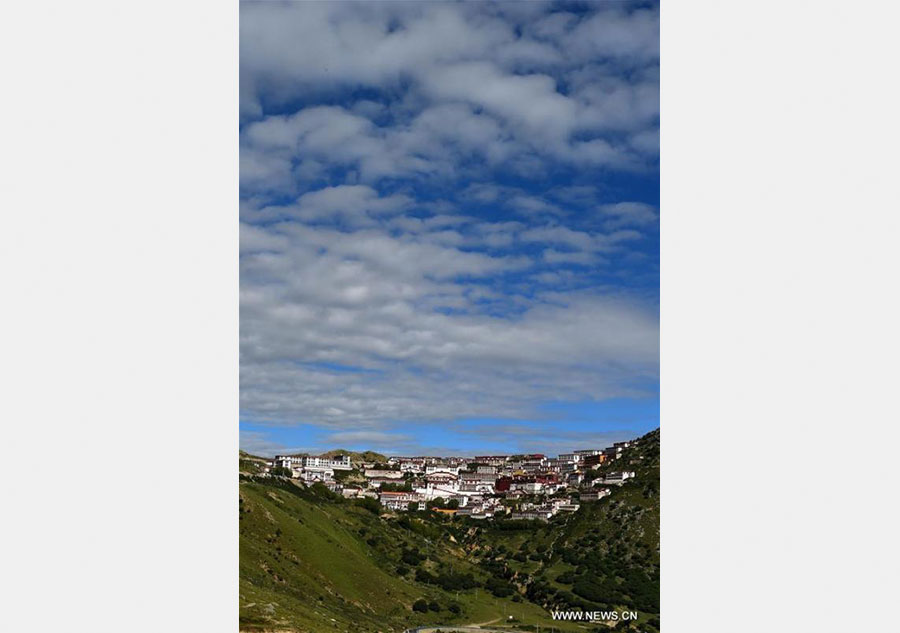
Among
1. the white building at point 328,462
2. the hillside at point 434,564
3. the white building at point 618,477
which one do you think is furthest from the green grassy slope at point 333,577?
the white building at point 328,462

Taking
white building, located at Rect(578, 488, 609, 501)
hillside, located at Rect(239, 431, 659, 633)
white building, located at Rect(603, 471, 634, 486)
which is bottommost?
hillside, located at Rect(239, 431, 659, 633)

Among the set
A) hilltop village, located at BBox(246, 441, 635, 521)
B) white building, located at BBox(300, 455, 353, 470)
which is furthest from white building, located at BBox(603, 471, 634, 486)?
white building, located at BBox(300, 455, 353, 470)

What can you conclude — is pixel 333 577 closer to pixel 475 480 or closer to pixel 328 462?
pixel 475 480

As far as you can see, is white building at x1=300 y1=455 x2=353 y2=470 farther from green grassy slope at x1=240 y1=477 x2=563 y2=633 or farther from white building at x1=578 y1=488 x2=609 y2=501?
white building at x1=578 y1=488 x2=609 y2=501
